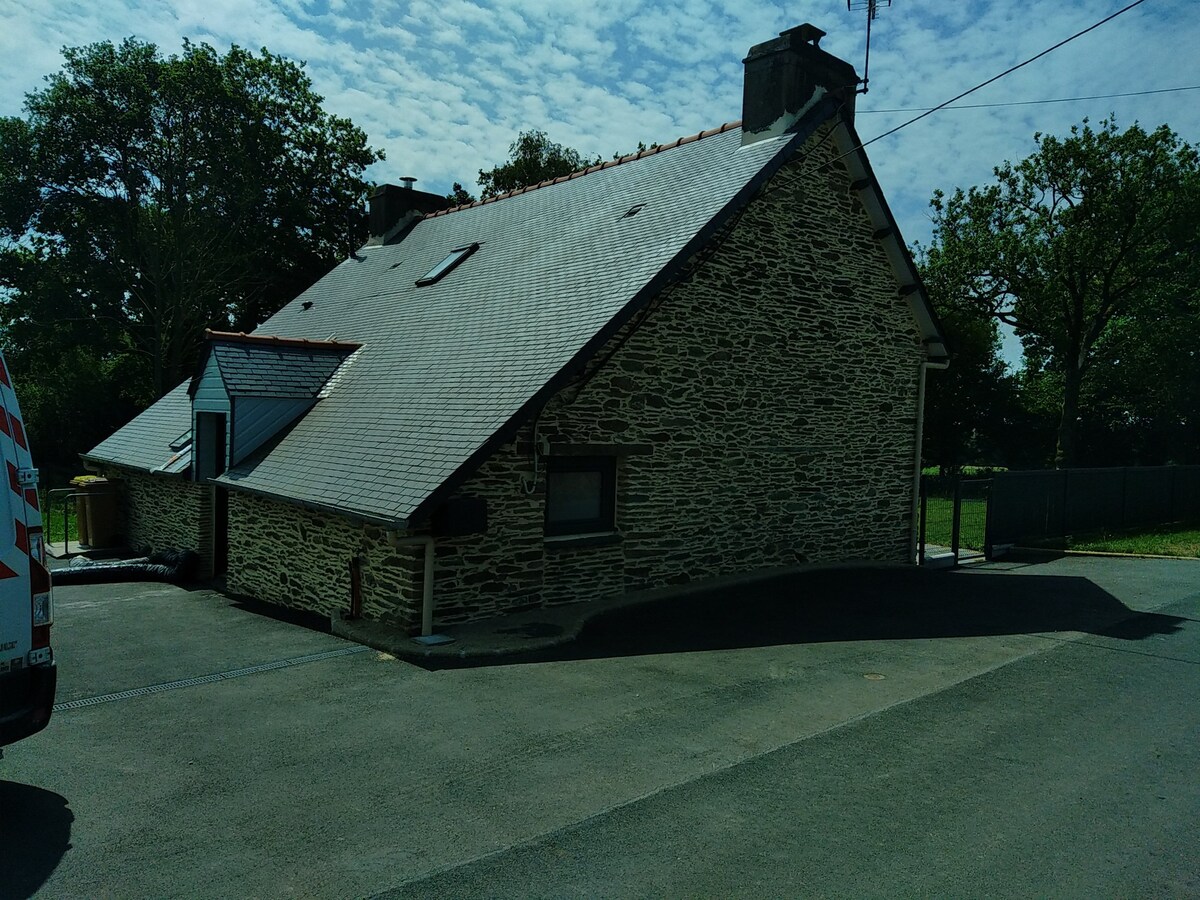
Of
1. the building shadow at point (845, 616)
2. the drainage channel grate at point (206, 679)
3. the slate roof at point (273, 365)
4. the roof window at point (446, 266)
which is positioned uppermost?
the roof window at point (446, 266)

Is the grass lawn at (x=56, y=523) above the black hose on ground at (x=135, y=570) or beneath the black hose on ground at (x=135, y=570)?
beneath

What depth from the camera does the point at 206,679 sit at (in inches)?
301

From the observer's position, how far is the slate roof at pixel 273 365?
1230 centimetres

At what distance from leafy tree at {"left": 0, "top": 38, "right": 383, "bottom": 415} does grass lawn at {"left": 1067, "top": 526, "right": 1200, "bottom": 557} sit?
27.9 m

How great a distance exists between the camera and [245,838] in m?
4.46

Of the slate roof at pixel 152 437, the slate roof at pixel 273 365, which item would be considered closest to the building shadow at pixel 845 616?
the slate roof at pixel 273 365

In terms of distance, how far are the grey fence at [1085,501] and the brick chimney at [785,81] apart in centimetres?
820

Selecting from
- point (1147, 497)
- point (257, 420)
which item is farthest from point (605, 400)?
point (1147, 497)

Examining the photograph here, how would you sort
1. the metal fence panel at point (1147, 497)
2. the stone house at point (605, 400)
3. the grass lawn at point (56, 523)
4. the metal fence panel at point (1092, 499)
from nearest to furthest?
the stone house at point (605, 400) → the metal fence panel at point (1092, 499) → the grass lawn at point (56, 523) → the metal fence panel at point (1147, 497)

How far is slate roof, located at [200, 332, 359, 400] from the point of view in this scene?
12.3 m

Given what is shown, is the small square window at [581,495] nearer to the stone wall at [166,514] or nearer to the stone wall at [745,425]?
the stone wall at [745,425]

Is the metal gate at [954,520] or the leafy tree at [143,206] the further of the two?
the leafy tree at [143,206]

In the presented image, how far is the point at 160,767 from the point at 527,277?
8515mm

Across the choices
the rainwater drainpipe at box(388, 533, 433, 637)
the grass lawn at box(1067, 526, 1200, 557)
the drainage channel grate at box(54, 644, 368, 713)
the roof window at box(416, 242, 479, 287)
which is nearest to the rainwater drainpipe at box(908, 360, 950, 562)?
the grass lawn at box(1067, 526, 1200, 557)
